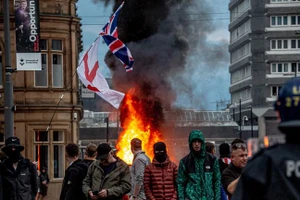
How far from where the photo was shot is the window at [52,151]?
34.2 m

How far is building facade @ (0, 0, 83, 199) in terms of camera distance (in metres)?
34.2

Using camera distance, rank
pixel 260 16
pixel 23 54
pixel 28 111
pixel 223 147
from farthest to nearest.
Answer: pixel 260 16 < pixel 28 111 < pixel 23 54 < pixel 223 147

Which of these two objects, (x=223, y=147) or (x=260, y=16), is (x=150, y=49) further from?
(x=260, y=16)

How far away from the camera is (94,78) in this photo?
893 inches

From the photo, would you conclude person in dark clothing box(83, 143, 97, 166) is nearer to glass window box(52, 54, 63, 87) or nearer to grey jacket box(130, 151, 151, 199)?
grey jacket box(130, 151, 151, 199)

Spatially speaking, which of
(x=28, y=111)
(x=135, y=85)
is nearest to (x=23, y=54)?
(x=28, y=111)

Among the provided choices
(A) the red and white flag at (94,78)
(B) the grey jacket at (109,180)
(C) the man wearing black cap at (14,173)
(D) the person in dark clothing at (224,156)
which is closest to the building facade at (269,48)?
(A) the red and white flag at (94,78)

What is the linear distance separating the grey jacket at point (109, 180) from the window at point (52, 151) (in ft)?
71.1

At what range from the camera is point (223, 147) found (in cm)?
1379

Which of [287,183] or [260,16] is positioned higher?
[260,16]

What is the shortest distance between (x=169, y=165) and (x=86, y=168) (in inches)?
49.6

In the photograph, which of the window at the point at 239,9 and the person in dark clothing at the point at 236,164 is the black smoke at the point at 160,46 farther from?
the window at the point at 239,9

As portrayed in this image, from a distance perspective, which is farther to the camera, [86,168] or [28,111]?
[28,111]

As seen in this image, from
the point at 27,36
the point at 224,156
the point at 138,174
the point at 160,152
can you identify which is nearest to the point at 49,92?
the point at 27,36
